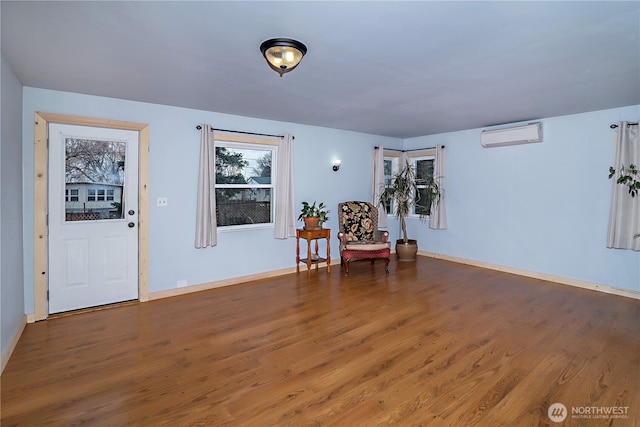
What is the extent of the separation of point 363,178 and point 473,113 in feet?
7.89

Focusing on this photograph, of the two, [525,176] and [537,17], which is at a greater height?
[537,17]

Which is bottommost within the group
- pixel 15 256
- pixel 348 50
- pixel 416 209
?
pixel 15 256

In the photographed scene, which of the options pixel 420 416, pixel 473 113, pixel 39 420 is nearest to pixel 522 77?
pixel 473 113

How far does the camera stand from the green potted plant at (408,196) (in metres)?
6.47

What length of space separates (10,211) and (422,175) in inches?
253

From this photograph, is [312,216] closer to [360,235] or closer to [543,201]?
[360,235]

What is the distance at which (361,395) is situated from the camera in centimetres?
229

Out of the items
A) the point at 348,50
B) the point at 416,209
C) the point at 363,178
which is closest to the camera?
the point at 348,50

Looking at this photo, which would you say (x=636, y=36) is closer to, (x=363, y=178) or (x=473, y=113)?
(x=473, y=113)

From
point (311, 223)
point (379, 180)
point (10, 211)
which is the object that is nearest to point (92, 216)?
point (10, 211)

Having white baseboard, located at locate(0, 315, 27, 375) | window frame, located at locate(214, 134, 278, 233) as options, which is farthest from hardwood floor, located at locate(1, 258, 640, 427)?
window frame, located at locate(214, 134, 278, 233)

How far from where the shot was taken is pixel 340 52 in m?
2.65

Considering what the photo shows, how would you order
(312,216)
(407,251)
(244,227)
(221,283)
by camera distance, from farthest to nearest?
1. (407,251)
2. (312,216)
3. (244,227)
4. (221,283)

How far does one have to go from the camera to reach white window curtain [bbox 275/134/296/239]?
17.4 feet
